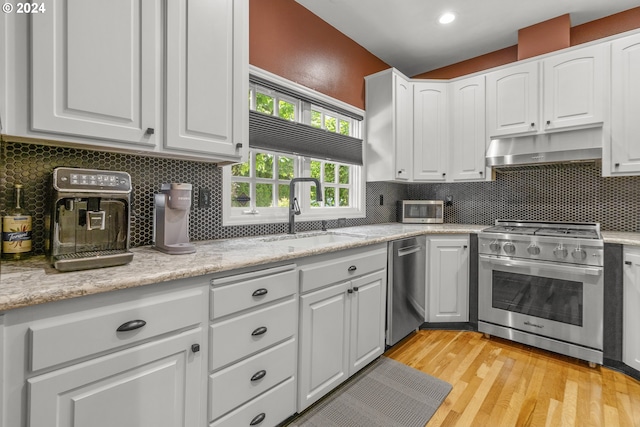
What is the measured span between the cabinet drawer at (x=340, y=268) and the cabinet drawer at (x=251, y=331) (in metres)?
0.14

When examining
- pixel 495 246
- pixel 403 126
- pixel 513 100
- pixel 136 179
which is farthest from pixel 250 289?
pixel 513 100

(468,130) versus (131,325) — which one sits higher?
(468,130)

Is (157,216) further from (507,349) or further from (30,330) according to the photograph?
(507,349)

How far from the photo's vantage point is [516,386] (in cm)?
199

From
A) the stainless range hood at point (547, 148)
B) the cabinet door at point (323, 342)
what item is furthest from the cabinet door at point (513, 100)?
the cabinet door at point (323, 342)

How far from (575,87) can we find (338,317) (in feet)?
9.19

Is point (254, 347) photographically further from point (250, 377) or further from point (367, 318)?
point (367, 318)

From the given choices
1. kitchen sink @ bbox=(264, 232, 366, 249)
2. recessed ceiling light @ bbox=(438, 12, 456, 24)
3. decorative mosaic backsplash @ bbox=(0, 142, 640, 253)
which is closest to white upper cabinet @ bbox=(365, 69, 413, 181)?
decorative mosaic backsplash @ bbox=(0, 142, 640, 253)

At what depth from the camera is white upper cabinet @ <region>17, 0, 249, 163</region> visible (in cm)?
112

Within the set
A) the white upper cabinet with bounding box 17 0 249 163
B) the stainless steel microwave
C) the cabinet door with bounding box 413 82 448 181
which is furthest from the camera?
the stainless steel microwave

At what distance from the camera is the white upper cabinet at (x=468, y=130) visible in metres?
3.11

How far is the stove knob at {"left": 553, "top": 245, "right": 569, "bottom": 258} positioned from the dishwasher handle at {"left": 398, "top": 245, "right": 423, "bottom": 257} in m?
1.00

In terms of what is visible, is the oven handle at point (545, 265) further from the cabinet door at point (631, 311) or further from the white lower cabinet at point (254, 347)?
the white lower cabinet at point (254, 347)

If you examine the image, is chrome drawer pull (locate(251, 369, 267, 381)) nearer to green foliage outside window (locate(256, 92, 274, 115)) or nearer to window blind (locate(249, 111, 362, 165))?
window blind (locate(249, 111, 362, 165))
